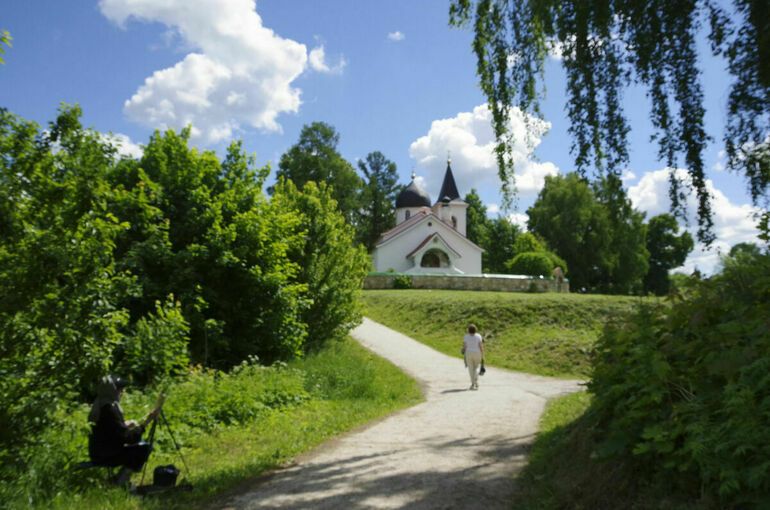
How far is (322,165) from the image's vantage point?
204 ft

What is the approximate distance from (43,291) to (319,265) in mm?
14175

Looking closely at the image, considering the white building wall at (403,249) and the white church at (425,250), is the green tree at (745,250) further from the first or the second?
the white building wall at (403,249)

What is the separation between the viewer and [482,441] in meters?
9.02

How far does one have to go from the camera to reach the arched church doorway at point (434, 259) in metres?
58.5

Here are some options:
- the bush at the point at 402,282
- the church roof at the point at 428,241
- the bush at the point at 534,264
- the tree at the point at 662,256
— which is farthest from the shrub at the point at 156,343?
the tree at the point at 662,256

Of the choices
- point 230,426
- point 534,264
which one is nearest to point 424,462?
point 230,426

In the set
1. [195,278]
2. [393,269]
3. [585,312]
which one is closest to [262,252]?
[195,278]

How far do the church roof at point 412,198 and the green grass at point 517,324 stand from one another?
36.7 m

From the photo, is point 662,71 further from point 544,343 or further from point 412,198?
point 412,198

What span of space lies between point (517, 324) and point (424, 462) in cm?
1891

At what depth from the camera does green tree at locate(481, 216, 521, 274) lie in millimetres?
72488

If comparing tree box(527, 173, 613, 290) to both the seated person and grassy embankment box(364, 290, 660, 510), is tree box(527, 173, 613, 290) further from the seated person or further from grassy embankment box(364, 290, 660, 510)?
the seated person

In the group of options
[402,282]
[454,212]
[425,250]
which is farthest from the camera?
[454,212]

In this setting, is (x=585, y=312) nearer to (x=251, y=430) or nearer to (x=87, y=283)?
(x=251, y=430)
